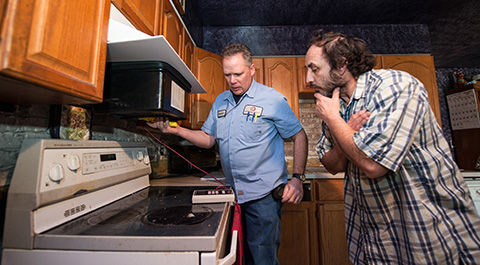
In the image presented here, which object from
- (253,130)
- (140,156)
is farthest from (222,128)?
(140,156)

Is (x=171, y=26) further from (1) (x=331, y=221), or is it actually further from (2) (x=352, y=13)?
(2) (x=352, y=13)

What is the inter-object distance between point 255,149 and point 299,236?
3.71 feet

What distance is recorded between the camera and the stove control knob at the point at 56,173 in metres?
0.59

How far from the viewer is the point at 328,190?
184cm

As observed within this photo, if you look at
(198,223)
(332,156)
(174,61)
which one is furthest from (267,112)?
(198,223)

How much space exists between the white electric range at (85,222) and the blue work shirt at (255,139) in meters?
0.40

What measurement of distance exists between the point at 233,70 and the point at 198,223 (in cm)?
91

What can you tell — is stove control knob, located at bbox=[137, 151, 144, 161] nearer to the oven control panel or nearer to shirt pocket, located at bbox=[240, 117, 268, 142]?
the oven control panel

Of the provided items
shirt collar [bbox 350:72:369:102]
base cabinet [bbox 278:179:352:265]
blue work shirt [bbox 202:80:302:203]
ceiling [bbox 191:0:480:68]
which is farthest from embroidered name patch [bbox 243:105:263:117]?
ceiling [bbox 191:0:480:68]

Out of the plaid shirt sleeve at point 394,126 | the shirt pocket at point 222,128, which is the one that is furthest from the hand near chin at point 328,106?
the shirt pocket at point 222,128

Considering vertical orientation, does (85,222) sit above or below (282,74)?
below

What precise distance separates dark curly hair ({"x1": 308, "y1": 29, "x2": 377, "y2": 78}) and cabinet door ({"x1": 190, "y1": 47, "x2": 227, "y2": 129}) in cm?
132

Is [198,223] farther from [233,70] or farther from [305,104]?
[305,104]

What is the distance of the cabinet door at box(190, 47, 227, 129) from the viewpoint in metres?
1.95
